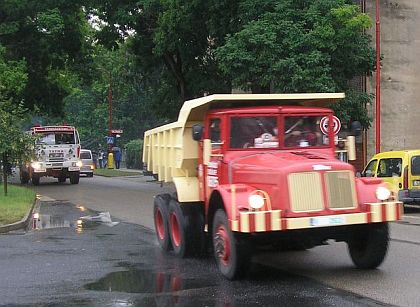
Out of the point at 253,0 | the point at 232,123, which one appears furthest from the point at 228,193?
the point at 253,0

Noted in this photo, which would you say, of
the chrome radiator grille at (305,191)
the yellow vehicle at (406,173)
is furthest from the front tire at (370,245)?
the yellow vehicle at (406,173)

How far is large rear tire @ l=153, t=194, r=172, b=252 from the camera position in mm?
11414

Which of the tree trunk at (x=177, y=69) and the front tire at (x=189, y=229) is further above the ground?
the tree trunk at (x=177, y=69)

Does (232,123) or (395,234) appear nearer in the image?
(232,123)

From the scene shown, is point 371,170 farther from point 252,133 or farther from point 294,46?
point 252,133

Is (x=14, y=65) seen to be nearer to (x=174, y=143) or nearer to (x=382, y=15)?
(x=382, y=15)

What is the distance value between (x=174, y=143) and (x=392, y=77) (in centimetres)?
2210

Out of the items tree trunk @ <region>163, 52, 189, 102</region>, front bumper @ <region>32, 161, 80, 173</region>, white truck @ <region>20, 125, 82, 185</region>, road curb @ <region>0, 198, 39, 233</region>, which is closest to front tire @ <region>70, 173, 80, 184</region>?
white truck @ <region>20, 125, 82, 185</region>

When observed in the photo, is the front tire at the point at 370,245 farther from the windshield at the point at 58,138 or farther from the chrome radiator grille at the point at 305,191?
the windshield at the point at 58,138

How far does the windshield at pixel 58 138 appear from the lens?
3288 cm

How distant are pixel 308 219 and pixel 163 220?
401 cm

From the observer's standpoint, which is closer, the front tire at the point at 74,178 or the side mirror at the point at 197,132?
the side mirror at the point at 197,132

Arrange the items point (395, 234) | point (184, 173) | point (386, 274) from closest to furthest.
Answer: point (386, 274), point (184, 173), point (395, 234)

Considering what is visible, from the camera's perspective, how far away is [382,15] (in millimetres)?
30797
